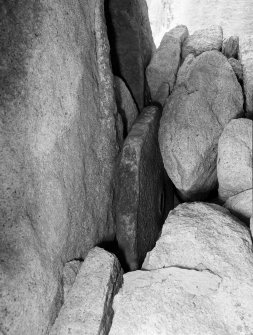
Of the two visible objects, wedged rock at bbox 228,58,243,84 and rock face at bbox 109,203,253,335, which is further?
Answer: wedged rock at bbox 228,58,243,84

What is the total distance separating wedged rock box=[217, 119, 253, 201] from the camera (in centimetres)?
158

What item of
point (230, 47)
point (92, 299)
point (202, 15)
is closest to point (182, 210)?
point (92, 299)

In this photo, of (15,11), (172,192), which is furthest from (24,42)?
(172,192)

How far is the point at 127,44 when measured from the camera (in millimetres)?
2148

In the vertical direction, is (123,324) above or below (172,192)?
above

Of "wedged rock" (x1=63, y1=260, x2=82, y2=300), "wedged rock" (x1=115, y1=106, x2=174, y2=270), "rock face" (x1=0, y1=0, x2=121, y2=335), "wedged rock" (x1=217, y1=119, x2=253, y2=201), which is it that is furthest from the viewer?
"wedged rock" (x1=115, y1=106, x2=174, y2=270)

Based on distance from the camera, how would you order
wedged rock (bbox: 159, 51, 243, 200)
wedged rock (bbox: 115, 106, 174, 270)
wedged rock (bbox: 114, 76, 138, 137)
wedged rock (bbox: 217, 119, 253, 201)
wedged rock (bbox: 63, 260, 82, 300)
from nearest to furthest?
wedged rock (bbox: 63, 260, 82, 300) < wedged rock (bbox: 217, 119, 253, 201) < wedged rock (bbox: 115, 106, 174, 270) < wedged rock (bbox: 159, 51, 243, 200) < wedged rock (bbox: 114, 76, 138, 137)

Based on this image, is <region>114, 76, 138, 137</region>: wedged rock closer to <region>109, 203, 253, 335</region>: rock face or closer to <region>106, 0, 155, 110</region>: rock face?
<region>106, 0, 155, 110</region>: rock face

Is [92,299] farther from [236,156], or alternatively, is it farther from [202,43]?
[202,43]

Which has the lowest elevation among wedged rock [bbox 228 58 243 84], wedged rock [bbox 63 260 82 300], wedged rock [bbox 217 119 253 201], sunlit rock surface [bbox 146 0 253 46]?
wedged rock [bbox 63 260 82 300]

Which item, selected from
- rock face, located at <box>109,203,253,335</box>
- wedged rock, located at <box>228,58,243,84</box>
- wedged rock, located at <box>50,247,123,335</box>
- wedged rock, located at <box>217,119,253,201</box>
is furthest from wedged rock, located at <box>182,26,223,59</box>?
wedged rock, located at <box>50,247,123,335</box>

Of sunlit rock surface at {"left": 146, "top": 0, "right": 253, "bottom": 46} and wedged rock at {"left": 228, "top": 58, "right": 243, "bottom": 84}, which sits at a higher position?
sunlit rock surface at {"left": 146, "top": 0, "right": 253, "bottom": 46}

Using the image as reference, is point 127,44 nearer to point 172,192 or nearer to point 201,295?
point 172,192

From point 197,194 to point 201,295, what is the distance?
905 mm
